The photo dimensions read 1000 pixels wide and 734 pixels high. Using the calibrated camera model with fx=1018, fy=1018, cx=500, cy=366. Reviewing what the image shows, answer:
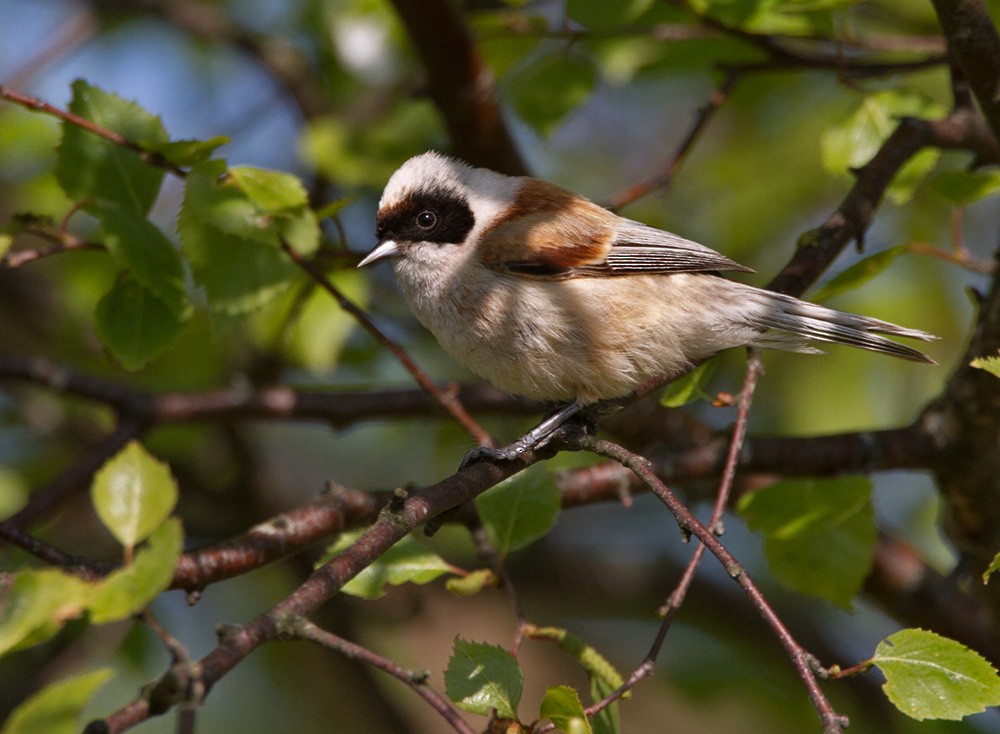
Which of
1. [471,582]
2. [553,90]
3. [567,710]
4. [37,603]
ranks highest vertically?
[37,603]

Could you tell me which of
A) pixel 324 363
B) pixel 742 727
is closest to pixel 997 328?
pixel 324 363

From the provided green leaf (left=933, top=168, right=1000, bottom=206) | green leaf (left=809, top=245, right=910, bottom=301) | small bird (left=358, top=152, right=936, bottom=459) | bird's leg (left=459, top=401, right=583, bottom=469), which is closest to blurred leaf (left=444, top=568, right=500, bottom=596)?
bird's leg (left=459, top=401, right=583, bottom=469)

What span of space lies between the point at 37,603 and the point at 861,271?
8.01ft

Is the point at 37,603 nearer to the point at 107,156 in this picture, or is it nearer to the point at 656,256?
the point at 107,156

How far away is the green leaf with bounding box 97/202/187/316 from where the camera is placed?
8.93 feet

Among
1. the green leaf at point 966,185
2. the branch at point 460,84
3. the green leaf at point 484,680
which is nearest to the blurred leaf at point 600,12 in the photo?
the branch at point 460,84

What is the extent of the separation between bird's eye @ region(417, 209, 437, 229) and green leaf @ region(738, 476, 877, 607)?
1.53 m

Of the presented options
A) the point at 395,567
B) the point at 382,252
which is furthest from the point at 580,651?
the point at 382,252

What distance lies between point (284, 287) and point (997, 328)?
2236 mm

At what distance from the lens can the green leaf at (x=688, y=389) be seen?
288cm

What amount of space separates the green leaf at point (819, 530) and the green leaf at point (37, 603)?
224cm

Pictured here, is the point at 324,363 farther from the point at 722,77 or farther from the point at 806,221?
the point at 806,221

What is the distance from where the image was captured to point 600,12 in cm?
356

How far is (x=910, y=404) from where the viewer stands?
5820 millimetres
